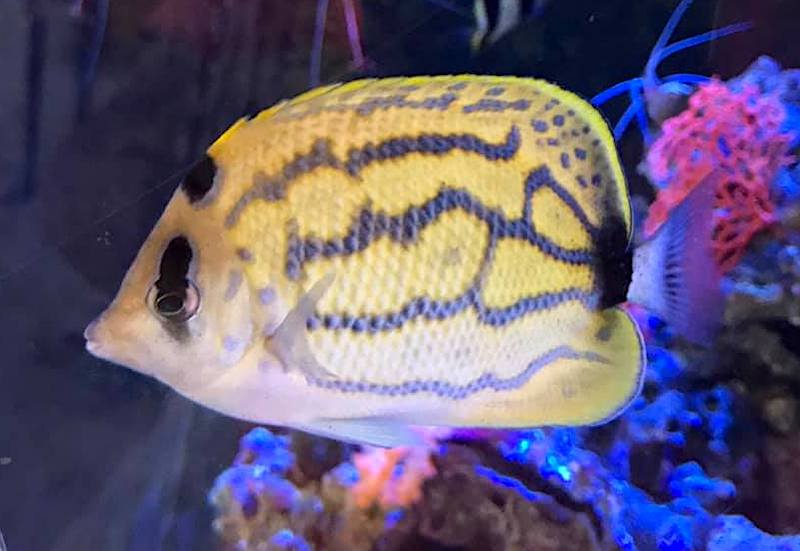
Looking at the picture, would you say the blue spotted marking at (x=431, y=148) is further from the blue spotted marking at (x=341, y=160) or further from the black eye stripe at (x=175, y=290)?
the black eye stripe at (x=175, y=290)

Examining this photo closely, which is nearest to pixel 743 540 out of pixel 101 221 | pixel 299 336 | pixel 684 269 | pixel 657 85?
pixel 684 269

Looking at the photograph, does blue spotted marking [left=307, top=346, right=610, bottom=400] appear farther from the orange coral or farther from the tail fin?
the orange coral

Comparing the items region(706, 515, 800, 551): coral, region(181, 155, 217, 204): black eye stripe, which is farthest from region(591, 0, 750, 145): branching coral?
region(181, 155, 217, 204): black eye stripe

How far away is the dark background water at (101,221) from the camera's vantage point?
1.33m

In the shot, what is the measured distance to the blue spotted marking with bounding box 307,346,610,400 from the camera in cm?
66

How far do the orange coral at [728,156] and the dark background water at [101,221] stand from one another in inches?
26.5

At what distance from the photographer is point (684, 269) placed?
74 cm

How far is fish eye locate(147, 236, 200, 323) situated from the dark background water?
73 centimetres

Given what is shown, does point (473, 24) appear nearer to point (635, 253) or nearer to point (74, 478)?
point (635, 253)

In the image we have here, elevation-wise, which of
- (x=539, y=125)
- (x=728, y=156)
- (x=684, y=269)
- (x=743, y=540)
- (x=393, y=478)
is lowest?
(x=743, y=540)

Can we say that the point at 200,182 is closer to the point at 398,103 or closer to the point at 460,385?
the point at 398,103

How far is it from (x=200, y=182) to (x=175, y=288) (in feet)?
0.25

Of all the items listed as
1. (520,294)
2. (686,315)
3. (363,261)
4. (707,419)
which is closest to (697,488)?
(707,419)

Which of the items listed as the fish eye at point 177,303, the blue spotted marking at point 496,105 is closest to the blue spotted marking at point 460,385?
the fish eye at point 177,303
